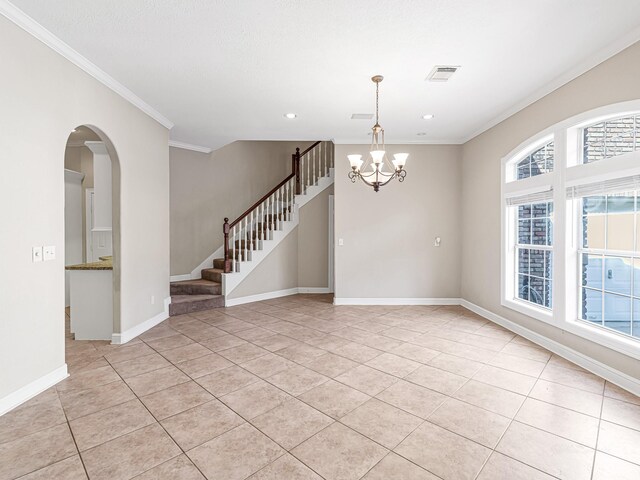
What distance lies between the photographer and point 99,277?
4090 millimetres

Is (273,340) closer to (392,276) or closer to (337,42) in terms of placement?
(392,276)

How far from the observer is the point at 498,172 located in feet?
16.0

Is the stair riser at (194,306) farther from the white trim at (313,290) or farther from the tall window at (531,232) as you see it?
the tall window at (531,232)

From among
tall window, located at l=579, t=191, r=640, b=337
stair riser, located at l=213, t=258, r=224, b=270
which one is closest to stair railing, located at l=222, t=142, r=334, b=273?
stair riser, located at l=213, t=258, r=224, b=270

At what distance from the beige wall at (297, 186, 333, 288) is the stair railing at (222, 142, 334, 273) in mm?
341

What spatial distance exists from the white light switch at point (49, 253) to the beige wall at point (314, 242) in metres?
4.50

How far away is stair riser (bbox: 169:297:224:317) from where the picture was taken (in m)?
5.31

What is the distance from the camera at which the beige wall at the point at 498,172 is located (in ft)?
9.66

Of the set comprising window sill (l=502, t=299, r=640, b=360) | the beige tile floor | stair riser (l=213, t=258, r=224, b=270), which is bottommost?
the beige tile floor

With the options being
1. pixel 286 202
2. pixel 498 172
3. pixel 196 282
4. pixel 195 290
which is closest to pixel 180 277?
pixel 196 282

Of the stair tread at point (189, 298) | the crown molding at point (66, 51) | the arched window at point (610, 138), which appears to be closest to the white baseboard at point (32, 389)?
the stair tread at point (189, 298)

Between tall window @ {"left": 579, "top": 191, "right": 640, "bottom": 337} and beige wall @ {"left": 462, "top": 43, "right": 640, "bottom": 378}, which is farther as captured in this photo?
tall window @ {"left": 579, "top": 191, "right": 640, "bottom": 337}

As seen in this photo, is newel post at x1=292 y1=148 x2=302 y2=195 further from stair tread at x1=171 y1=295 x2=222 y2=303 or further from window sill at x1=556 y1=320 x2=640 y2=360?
window sill at x1=556 y1=320 x2=640 y2=360

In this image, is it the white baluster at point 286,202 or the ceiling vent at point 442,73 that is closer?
the ceiling vent at point 442,73
